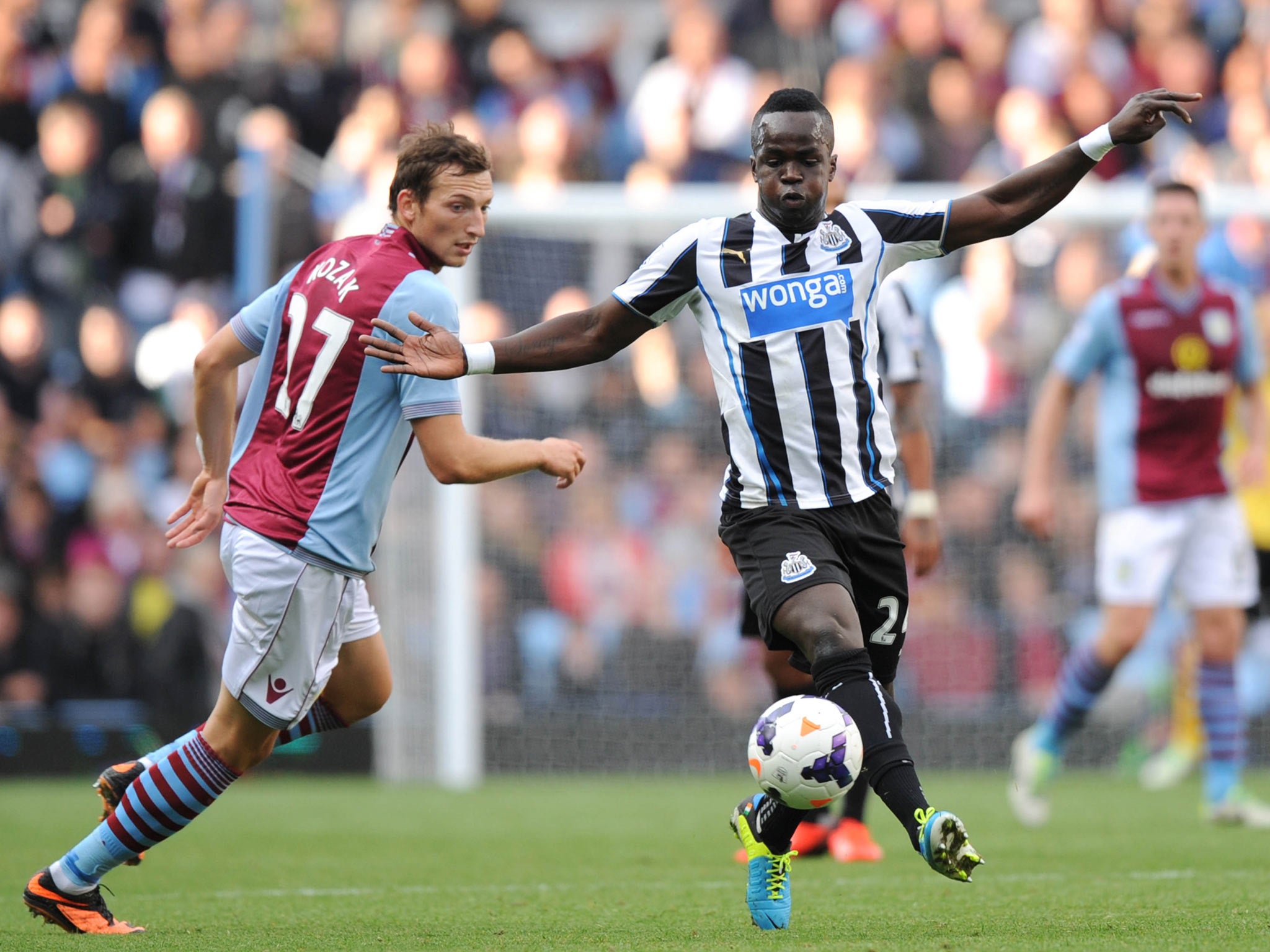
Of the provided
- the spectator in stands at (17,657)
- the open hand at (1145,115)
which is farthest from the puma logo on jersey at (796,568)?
the spectator in stands at (17,657)

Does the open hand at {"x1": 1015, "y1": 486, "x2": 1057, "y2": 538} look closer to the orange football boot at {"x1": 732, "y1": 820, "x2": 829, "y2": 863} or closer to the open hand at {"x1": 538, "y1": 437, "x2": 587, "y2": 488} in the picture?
the orange football boot at {"x1": 732, "y1": 820, "x2": 829, "y2": 863}

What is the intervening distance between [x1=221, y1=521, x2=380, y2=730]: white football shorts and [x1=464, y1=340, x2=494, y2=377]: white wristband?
29.3 inches

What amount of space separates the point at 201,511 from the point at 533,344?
1281 mm

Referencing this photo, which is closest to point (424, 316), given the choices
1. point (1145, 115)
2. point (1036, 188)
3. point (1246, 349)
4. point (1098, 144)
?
point (1036, 188)

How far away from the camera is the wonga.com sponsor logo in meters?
5.05

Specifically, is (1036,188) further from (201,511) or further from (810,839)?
(810,839)

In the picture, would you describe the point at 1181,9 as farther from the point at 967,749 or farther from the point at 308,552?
the point at 308,552

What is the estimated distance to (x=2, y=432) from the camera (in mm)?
13367

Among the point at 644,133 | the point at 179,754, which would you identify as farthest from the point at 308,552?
the point at 644,133

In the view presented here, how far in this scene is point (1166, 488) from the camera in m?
8.30

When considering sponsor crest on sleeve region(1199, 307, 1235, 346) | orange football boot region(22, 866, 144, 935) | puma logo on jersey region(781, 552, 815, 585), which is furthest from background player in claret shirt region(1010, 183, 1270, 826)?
→ orange football boot region(22, 866, 144, 935)

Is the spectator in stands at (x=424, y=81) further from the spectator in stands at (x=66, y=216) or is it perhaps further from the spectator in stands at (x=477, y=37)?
the spectator in stands at (x=66, y=216)

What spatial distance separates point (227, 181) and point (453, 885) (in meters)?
9.32

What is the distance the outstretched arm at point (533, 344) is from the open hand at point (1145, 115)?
4.62 feet
